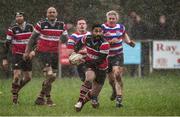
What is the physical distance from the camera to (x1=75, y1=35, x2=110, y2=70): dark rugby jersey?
13953 millimetres

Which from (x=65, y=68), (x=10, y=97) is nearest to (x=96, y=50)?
(x=10, y=97)

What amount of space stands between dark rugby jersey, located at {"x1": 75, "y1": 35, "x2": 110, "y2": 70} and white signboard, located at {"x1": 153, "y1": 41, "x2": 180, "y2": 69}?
1350 cm

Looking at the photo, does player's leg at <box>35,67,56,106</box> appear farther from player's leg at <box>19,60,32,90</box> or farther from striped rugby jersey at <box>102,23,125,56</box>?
striped rugby jersey at <box>102,23,125,56</box>

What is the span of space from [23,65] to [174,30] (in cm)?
1524

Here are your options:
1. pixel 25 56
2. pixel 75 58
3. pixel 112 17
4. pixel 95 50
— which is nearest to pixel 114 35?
pixel 112 17

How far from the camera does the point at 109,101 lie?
53.2ft

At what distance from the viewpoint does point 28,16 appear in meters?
28.9

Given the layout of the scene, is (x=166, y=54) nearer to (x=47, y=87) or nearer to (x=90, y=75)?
(x=47, y=87)

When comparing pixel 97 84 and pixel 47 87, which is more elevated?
pixel 97 84

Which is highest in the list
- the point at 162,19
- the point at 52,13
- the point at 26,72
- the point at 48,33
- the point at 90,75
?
the point at 52,13

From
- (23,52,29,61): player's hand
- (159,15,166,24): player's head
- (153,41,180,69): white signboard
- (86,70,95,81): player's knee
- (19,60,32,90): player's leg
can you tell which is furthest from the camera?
(159,15,166,24): player's head

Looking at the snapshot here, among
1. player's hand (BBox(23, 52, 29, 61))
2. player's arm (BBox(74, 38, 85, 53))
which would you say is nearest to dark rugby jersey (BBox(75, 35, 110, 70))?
player's arm (BBox(74, 38, 85, 53))

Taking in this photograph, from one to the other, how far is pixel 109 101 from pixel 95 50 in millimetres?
2548

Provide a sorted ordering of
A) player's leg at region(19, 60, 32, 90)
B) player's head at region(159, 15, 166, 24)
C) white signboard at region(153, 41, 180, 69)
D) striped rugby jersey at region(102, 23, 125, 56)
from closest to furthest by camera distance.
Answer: striped rugby jersey at region(102, 23, 125, 56), player's leg at region(19, 60, 32, 90), white signboard at region(153, 41, 180, 69), player's head at region(159, 15, 166, 24)
